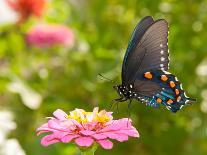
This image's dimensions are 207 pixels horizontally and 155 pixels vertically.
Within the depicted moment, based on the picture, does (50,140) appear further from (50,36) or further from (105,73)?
(50,36)

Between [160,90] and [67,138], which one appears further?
[160,90]

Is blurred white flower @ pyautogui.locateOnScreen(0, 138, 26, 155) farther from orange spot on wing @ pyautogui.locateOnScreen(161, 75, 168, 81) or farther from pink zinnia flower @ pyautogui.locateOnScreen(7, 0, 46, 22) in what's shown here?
pink zinnia flower @ pyautogui.locateOnScreen(7, 0, 46, 22)

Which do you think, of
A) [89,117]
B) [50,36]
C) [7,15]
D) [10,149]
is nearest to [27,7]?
[7,15]

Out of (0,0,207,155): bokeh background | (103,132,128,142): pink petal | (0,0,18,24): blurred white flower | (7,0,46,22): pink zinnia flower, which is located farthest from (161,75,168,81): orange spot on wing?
(7,0,46,22): pink zinnia flower

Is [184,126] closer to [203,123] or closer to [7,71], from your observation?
[203,123]

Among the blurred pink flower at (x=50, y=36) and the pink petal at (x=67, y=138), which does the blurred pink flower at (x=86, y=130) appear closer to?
the pink petal at (x=67, y=138)
